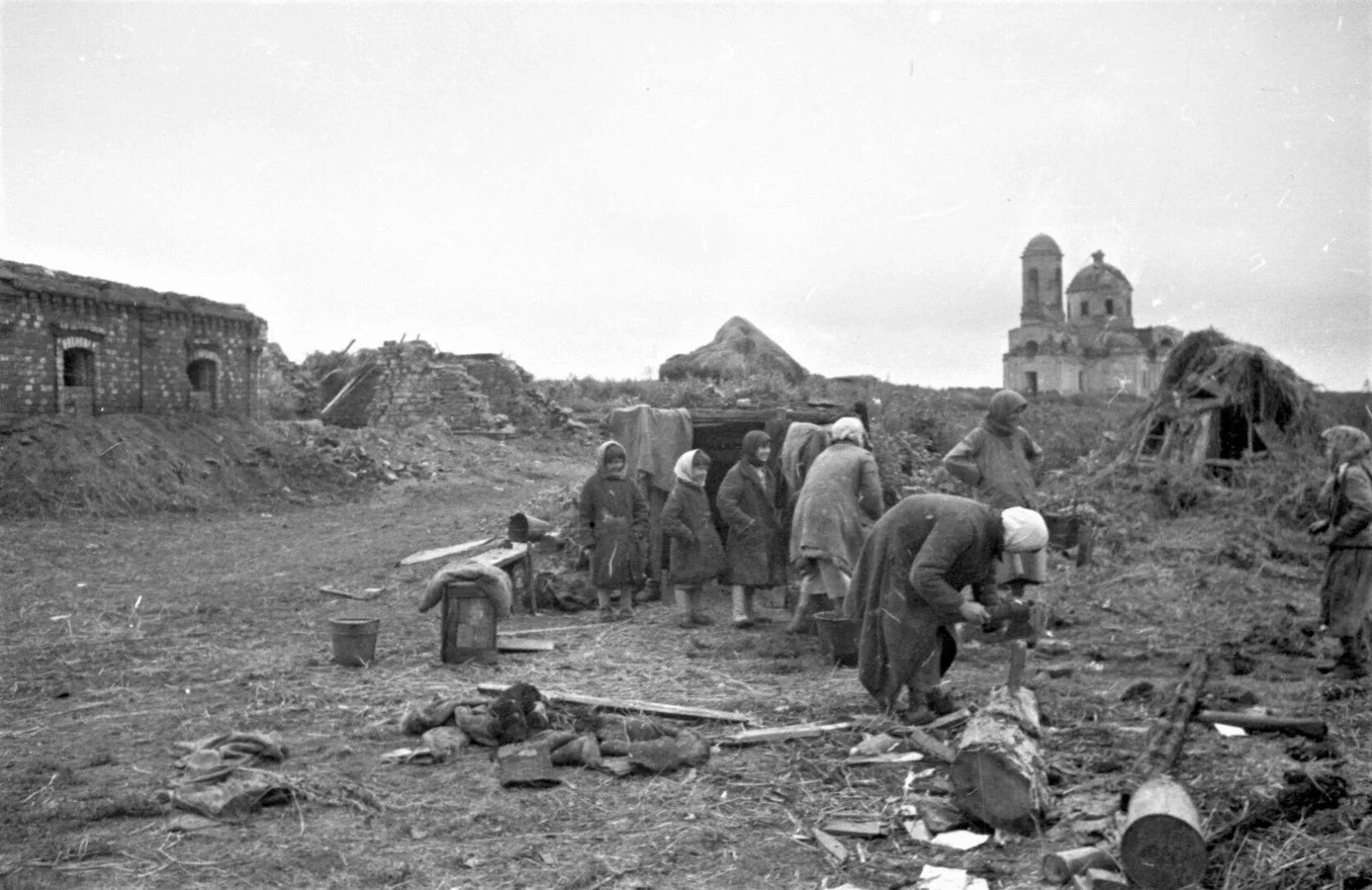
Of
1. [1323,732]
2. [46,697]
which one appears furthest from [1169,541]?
[46,697]

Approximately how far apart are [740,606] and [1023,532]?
4.21m

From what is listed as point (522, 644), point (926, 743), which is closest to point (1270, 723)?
point (926, 743)

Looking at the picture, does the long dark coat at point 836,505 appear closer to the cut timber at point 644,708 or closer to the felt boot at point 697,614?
the felt boot at point 697,614

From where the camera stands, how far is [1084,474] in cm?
1884

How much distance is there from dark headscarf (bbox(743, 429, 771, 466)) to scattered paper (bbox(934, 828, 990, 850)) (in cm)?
501

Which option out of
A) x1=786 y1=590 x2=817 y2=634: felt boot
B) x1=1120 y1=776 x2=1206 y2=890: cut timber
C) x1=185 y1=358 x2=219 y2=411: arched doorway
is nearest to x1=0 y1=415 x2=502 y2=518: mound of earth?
x1=185 y1=358 x2=219 y2=411: arched doorway

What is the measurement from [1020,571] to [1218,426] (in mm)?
11763

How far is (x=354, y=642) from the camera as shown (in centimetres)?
809

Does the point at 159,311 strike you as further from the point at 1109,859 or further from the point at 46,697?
the point at 1109,859

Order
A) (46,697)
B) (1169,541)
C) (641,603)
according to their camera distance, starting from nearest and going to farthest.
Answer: (46,697)
(641,603)
(1169,541)

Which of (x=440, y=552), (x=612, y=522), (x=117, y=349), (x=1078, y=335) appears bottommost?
(x=440, y=552)

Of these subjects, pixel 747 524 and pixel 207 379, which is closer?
pixel 747 524

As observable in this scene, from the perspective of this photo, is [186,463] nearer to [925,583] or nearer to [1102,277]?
[925,583]

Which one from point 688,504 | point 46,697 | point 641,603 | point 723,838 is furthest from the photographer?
point 641,603
